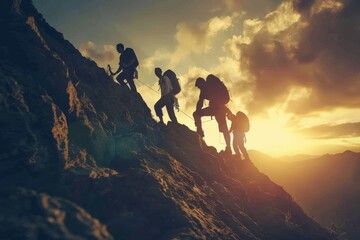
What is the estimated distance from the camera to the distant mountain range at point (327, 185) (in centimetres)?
7238

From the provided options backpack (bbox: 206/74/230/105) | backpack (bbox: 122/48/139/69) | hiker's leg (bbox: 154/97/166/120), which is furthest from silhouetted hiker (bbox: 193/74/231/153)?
backpack (bbox: 122/48/139/69)

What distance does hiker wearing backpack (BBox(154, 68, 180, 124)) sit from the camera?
16.0 m

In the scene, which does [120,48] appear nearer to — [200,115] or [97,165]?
[200,115]

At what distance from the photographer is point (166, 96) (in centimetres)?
1608

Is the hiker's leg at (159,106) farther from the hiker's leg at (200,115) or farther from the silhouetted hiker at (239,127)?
the silhouetted hiker at (239,127)

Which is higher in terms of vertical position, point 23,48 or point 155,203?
point 23,48

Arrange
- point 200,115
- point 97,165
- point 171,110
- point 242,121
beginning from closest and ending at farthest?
point 97,165 → point 171,110 → point 200,115 → point 242,121

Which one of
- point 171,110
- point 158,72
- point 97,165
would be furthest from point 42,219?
point 158,72

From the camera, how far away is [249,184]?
1545 cm

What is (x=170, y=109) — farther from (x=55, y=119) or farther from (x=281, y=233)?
(x=55, y=119)

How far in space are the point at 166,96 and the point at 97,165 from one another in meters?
7.55

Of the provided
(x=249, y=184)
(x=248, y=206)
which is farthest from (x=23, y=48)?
(x=249, y=184)

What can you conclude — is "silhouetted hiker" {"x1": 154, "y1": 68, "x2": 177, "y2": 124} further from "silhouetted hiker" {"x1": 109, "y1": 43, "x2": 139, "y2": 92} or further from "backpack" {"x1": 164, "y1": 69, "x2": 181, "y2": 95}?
"silhouetted hiker" {"x1": 109, "y1": 43, "x2": 139, "y2": 92}

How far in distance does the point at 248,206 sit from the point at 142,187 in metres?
6.59
